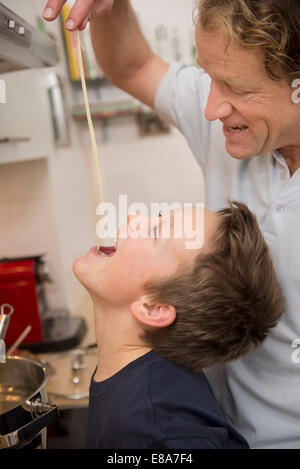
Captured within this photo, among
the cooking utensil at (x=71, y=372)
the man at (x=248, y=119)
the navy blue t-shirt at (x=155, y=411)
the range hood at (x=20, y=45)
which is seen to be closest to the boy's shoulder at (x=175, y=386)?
the navy blue t-shirt at (x=155, y=411)

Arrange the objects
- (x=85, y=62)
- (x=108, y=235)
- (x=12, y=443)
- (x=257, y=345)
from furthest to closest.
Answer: (x=85, y=62)
(x=108, y=235)
(x=257, y=345)
(x=12, y=443)

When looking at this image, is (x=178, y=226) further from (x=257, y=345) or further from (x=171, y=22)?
(x=171, y=22)

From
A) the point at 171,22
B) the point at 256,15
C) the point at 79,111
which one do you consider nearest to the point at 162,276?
the point at 256,15

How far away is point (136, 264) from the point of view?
0.90 meters

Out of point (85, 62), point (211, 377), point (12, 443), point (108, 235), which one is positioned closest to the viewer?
point (12, 443)

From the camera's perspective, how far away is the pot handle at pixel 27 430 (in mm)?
693

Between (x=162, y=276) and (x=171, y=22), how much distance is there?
1.89m

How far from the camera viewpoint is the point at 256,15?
74 centimetres

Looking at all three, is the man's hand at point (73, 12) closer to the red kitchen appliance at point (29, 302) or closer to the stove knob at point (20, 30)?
the stove knob at point (20, 30)

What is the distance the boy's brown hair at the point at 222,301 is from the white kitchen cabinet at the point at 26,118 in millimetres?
684

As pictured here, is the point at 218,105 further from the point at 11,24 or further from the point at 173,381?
the point at 173,381

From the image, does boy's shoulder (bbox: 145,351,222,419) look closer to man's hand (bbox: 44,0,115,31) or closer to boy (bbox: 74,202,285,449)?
boy (bbox: 74,202,285,449)

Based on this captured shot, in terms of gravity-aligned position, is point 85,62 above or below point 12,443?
above

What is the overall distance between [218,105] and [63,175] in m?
1.18
